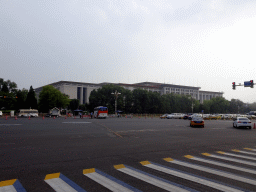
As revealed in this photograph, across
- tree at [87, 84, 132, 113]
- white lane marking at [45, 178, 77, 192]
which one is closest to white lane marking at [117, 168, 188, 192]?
white lane marking at [45, 178, 77, 192]

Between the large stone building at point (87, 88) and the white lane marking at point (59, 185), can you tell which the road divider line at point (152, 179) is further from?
the large stone building at point (87, 88)

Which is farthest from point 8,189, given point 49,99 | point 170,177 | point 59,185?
point 49,99

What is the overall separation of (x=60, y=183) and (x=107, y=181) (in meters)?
1.19

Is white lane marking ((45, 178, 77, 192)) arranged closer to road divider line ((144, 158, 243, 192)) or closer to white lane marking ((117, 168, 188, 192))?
white lane marking ((117, 168, 188, 192))

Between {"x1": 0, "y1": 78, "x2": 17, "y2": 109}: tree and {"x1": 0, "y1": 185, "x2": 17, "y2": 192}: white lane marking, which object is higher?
{"x1": 0, "y1": 78, "x2": 17, "y2": 109}: tree

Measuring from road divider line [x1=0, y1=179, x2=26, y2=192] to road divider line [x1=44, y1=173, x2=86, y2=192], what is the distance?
652 millimetres

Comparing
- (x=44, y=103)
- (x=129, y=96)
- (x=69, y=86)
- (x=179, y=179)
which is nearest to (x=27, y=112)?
(x=44, y=103)

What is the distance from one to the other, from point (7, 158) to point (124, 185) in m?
5.46

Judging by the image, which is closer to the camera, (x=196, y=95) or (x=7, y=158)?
(x=7, y=158)

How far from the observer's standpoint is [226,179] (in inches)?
239

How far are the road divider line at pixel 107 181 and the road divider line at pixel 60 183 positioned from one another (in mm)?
619

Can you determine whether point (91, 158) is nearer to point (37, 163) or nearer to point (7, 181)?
point (37, 163)

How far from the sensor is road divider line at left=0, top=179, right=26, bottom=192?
16.8 feet

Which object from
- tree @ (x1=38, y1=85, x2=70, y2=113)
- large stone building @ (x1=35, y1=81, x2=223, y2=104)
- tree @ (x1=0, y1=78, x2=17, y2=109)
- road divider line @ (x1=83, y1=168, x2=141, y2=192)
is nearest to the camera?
road divider line @ (x1=83, y1=168, x2=141, y2=192)
